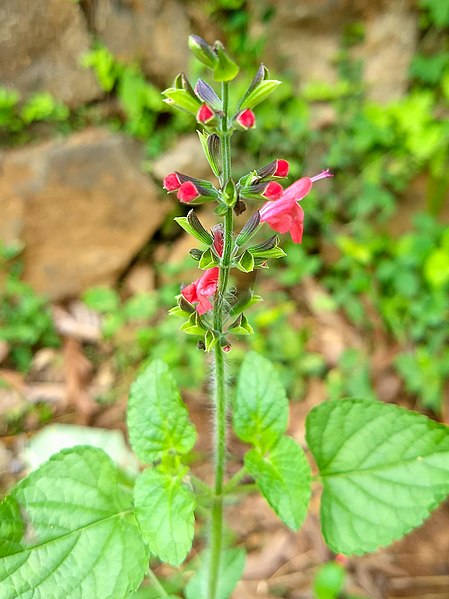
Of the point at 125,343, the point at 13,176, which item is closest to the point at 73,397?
the point at 125,343

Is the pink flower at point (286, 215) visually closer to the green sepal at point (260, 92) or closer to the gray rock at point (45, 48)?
the green sepal at point (260, 92)

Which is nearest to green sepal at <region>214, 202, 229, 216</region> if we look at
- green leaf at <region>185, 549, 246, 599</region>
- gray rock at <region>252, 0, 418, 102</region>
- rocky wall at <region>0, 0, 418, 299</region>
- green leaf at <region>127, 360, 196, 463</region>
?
green leaf at <region>127, 360, 196, 463</region>

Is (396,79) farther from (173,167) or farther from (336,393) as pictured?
(336,393)

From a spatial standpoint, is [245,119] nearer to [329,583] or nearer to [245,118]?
[245,118]

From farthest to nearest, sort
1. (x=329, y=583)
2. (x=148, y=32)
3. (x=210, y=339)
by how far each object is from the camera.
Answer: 1. (x=148, y=32)
2. (x=329, y=583)
3. (x=210, y=339)

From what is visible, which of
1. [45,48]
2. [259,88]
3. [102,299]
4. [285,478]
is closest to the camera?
[259,88]

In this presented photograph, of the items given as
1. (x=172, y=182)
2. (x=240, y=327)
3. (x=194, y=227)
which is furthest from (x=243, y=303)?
(x=172, y=182)

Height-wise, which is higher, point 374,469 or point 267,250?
point 267,250
